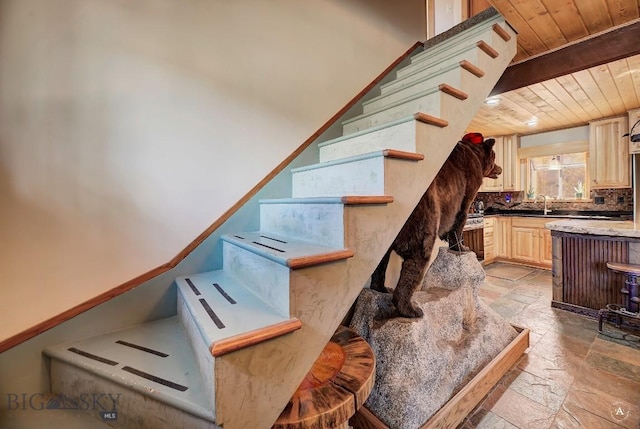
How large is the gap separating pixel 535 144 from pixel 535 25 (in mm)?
3932

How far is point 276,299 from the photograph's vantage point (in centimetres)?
94

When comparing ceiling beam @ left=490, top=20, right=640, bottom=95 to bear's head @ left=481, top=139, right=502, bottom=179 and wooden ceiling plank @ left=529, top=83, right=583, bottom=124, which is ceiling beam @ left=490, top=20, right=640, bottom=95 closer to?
wooden ceiling plank @ left=529, top=83, right=583, bottom=124

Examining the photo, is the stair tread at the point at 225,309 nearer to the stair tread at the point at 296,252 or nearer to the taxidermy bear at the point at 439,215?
the stair tread at the point at 296,252

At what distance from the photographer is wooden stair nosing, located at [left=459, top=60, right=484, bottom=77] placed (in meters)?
1.54

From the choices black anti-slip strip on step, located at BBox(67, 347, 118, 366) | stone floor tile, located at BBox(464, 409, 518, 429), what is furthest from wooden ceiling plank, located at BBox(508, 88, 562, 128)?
black anti-slip strip on step, located at BBox(67, 347, 118, 366)

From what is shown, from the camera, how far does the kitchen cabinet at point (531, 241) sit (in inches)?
182

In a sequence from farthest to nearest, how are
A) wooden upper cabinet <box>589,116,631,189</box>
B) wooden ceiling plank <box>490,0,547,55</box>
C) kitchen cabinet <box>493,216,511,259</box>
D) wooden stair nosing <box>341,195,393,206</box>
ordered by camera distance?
kitchen cabinet <box>493,216,511,259</box> → wooden upper cabinet <box>589,116,631,189</box> → wooden ceiling plank <box>490,0,547,55</box> → wooden stair nosing <box>341,195,393,206</box>

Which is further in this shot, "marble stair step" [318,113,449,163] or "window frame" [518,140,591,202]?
"window frame" [518,140,591,202]

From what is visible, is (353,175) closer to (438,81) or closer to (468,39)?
(438,81)

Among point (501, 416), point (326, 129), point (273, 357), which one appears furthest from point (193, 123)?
point (501, 416)

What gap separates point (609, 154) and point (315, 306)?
18.4 feet

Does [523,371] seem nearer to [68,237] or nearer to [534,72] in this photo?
[534,72]

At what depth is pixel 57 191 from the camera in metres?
1.23

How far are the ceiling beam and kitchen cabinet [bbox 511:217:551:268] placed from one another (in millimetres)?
3172
